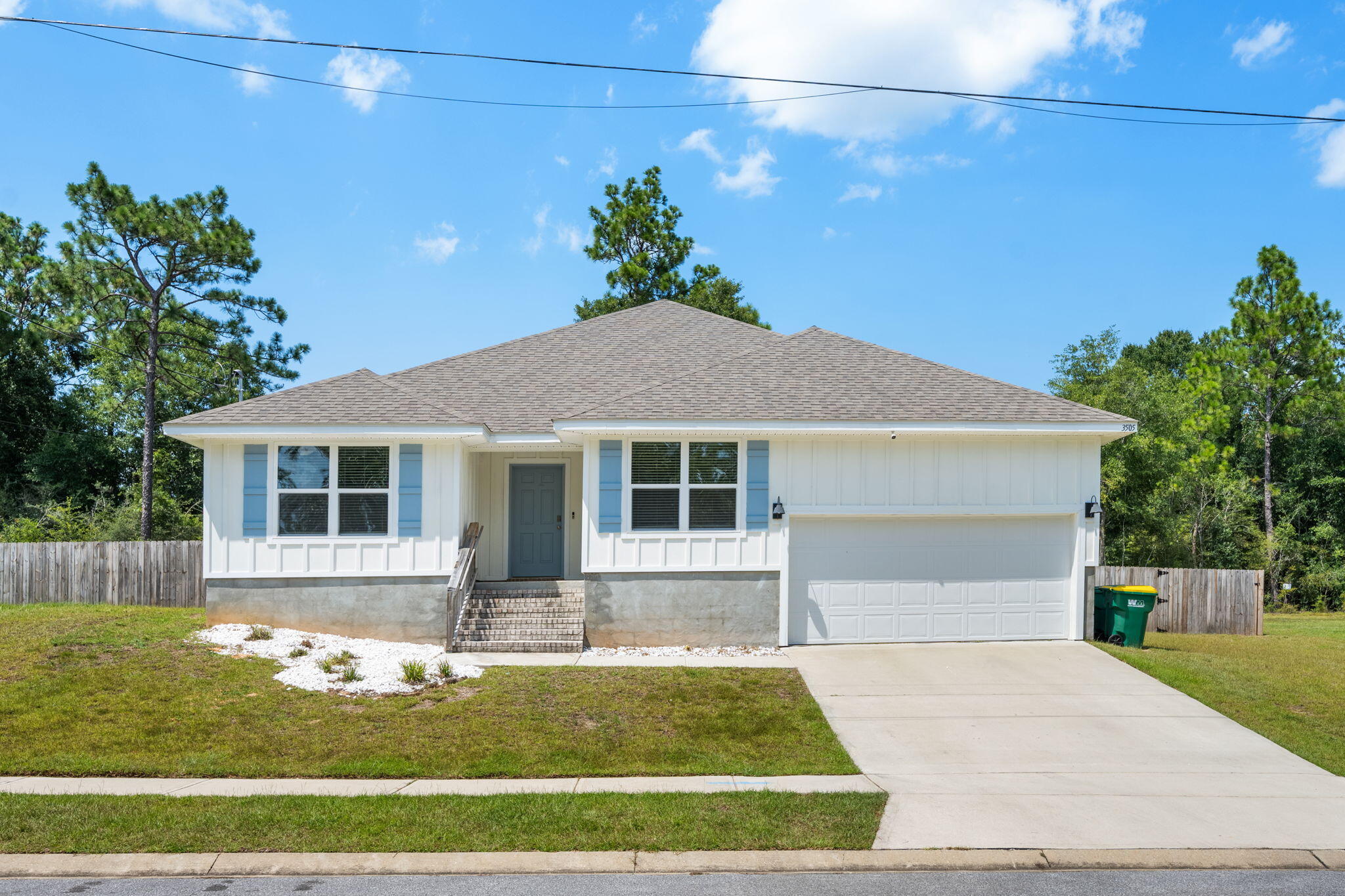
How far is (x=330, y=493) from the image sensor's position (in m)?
12.5

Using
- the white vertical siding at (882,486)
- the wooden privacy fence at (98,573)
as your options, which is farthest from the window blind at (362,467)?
the wooden privacy fence at (98,573)

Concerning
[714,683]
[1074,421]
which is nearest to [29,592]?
[714,683]

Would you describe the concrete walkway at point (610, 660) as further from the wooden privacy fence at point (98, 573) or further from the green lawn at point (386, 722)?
the wooden privacy fence at point (98, 573)

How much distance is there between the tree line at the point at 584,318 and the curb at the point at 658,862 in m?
20.1

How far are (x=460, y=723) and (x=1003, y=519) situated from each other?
8.90m

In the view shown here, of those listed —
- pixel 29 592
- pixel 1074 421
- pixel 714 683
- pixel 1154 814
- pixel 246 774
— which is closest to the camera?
pixel 1154 814

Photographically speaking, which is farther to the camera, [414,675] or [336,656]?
[336,656]

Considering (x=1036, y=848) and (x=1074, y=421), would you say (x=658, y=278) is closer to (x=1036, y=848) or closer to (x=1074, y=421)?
(x=1074, y=421)

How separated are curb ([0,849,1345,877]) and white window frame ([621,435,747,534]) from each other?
695 centimetres

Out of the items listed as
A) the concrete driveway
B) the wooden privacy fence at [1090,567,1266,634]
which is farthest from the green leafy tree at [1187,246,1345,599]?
the concrete driveway

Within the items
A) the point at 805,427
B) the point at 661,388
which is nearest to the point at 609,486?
the point at 661,388

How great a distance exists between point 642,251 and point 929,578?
914 inches

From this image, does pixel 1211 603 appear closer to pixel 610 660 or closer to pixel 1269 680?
pixel 1269 680

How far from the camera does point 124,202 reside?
23.3m
